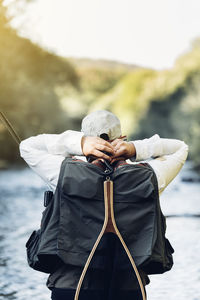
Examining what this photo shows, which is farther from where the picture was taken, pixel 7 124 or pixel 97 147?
pixel 7 124

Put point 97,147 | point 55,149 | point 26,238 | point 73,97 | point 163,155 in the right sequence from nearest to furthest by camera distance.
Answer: point 97,147 → point 55,149 → point 163,155 → point 26,238 → point 73,97

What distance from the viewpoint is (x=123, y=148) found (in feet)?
7.54

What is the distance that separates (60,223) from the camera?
2.25 meters

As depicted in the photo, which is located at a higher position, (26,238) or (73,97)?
(26,238)

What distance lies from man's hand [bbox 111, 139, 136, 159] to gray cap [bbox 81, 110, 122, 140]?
0.05 meters

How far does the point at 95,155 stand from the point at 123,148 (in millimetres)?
114

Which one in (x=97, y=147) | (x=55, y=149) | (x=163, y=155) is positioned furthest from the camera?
(x=163, y=155)

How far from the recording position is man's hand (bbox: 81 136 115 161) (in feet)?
7.36

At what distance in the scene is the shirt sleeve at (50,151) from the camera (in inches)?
92.6

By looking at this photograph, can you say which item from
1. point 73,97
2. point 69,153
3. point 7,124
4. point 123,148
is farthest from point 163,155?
point 73,97

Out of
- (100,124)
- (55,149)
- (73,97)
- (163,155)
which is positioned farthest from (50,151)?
(73,97)

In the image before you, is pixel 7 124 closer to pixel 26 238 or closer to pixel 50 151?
pixel 50 151

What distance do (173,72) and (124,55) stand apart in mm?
51354

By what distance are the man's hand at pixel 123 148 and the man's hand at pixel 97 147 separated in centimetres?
3
